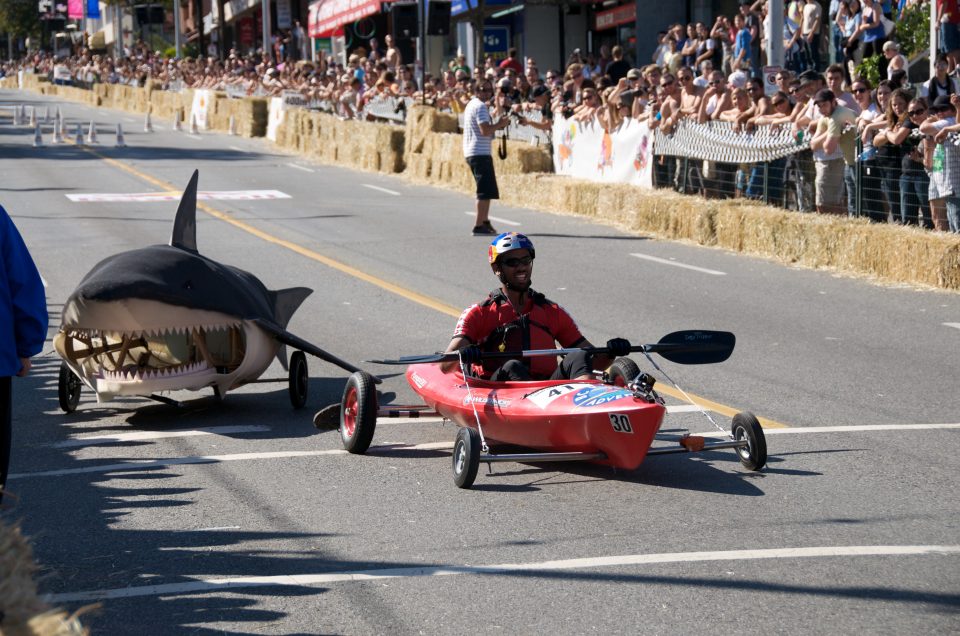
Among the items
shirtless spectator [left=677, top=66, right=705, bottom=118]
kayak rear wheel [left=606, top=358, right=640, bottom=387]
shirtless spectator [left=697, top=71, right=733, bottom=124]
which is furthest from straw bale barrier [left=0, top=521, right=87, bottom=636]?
shirtless spectator [left=677, top=66, right=705, bottom=118]

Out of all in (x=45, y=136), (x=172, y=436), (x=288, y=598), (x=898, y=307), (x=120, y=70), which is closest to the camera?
(x=288, y=598)

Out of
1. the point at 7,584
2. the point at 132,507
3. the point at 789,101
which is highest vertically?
the point at 789,101

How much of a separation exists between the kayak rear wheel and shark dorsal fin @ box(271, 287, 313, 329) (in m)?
3.09

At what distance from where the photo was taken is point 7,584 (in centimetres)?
349

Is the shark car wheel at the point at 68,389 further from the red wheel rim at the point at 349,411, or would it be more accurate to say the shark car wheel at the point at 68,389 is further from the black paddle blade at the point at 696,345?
the black paddle blade at the point at 696,345

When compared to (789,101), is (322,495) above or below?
below

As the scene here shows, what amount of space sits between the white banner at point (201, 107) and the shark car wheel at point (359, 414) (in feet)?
145

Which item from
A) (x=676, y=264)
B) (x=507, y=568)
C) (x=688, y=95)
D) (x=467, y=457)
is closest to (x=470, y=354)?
(x=467, y=457)

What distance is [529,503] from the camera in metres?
7.39

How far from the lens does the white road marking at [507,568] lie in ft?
19.8

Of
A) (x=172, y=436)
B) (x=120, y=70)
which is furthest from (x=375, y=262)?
(x=120, y=70)

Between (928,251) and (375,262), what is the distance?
6.58m

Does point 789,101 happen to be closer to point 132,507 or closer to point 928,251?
point 928,251

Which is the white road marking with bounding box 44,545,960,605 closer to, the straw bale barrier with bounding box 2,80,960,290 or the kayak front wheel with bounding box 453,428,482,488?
the kayak front wheel with bounding box 453,428,482,488
